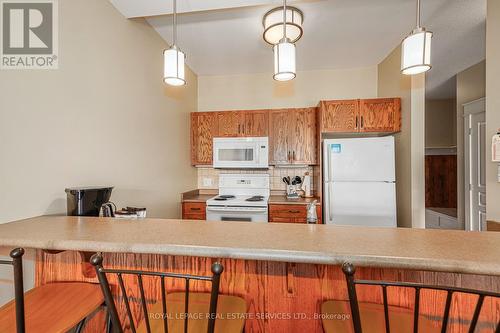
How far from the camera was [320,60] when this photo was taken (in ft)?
9.61

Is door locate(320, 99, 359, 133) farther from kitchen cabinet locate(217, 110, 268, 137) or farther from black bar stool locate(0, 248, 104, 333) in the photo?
black bar stool locate(0, 248, 104, 333)

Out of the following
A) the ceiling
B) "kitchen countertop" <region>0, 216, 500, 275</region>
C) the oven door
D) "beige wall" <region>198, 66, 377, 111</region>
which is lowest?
the oven door

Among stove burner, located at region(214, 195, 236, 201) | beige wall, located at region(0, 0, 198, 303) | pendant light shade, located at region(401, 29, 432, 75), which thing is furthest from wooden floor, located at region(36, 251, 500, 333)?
stove burner, located at region(214, 195, 236, 201)

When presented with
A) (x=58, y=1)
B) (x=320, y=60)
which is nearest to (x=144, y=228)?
(x=58, y=1)

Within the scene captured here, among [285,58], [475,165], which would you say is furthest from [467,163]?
[285,58]

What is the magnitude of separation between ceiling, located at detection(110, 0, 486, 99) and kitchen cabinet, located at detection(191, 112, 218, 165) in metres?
0.68

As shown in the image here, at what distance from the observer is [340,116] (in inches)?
109

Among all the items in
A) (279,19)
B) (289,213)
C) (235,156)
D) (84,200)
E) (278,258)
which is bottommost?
(289,213)

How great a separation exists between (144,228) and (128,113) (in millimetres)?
1262

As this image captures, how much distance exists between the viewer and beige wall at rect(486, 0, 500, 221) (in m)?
1.60

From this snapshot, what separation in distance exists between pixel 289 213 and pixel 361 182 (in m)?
0.87

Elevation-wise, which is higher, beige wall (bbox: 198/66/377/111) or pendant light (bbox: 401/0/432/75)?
beige wall (bbox: 198/66/377/111)

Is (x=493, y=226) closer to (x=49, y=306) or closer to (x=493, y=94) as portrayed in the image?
(x=493, y=94)

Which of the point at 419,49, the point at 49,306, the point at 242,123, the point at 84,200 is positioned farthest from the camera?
the point at 242,123
